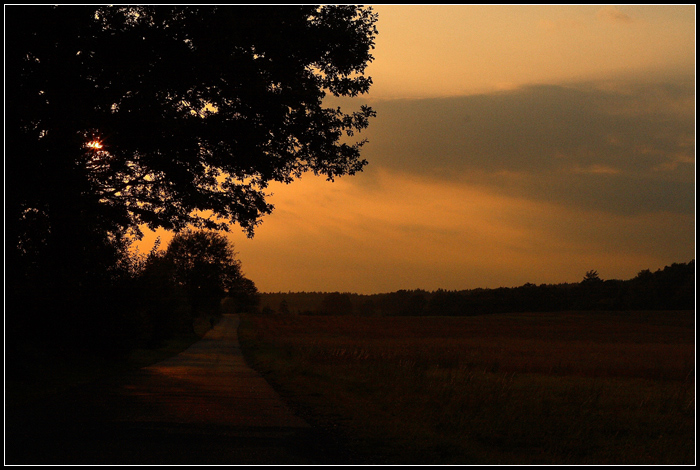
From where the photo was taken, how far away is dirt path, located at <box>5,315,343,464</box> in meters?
8.09

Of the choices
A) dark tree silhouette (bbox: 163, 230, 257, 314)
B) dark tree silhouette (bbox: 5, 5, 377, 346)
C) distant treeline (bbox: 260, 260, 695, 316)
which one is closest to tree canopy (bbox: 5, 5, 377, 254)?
dark tree silhouette (bbox: 5, 5, 377, 346)

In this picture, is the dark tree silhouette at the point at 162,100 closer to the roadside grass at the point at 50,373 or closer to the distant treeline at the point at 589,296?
the roadside grass at the point at 50,373

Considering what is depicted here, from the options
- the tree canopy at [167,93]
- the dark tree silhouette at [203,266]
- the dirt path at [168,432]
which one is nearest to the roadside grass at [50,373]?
the dirt path at [168,432]

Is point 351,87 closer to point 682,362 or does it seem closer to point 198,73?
point 198,73

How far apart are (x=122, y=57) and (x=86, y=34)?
0.94m

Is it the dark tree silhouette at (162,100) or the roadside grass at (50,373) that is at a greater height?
the dark tree silhouette at (162,100)

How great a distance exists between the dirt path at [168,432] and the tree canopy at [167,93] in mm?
4195

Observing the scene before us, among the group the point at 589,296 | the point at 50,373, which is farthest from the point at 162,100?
the point at 589,296

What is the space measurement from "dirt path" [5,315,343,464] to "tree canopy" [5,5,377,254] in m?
4.19

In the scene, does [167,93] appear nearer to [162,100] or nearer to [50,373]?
[162,100]

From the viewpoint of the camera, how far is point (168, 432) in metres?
9.82

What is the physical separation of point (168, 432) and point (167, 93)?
6696 millimetres

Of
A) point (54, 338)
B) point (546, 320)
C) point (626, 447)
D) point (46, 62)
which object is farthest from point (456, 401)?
point (546, 320)

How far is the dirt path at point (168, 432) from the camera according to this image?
809 cm
